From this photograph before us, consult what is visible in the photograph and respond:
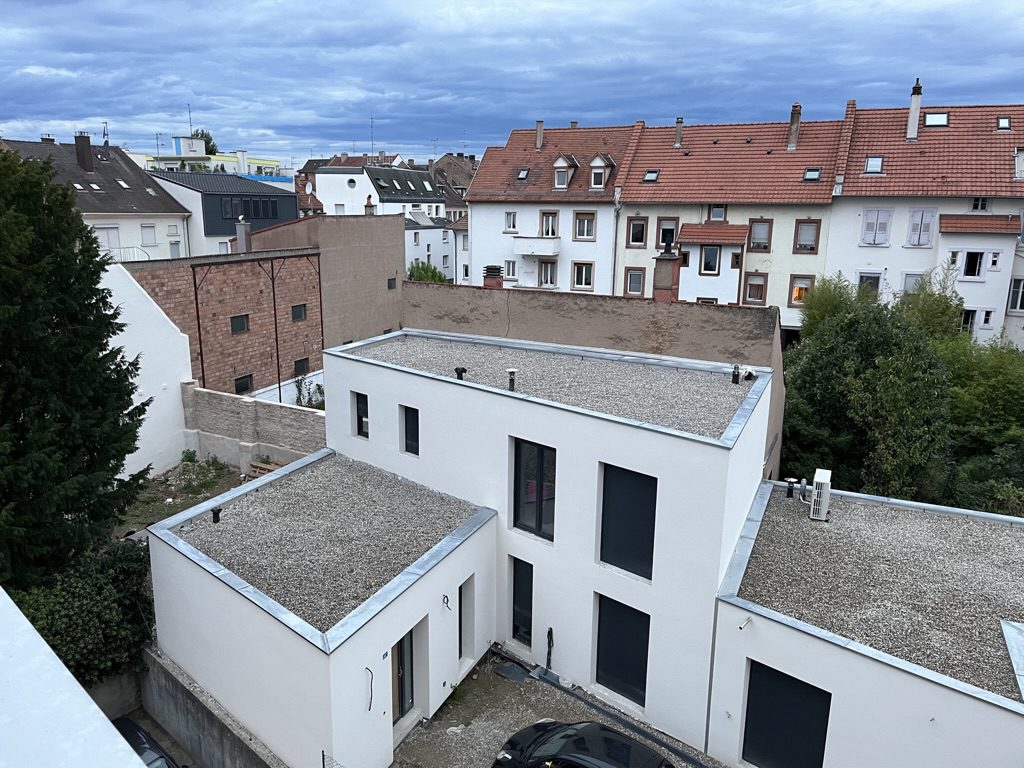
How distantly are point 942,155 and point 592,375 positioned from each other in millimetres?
27955

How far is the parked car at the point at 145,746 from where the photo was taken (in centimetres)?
1080

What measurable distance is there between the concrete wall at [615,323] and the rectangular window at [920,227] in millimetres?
19238

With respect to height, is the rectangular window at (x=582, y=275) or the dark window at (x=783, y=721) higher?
the rectangular window at (x=582, y=275)

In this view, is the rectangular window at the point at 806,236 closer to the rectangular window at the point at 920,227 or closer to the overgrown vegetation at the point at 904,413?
the rectangular window at the point at 920,227

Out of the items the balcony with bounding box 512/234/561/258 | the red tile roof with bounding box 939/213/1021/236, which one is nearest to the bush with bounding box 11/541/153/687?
the balcony with bounding box 512/234/561/258

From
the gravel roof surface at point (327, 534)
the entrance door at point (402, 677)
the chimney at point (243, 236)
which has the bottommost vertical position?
the entrance door at point (402, 677)

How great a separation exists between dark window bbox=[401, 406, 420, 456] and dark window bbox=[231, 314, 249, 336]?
14597 mm

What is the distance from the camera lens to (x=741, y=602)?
10367 mm

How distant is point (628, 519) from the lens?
11781 mm

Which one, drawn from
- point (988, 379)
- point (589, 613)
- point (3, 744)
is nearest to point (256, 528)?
point (589, 613)

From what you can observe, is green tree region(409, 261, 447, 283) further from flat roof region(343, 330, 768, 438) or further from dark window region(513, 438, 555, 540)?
dark window region(513, 438, 555, 540)

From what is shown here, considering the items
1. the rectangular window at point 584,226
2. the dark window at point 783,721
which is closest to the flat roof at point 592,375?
the dark window at point 783,721

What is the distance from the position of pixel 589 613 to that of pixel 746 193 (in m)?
28.9

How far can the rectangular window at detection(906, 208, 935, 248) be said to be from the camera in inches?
1281
